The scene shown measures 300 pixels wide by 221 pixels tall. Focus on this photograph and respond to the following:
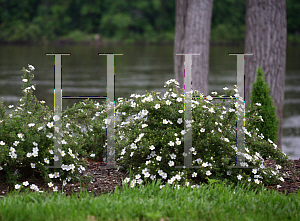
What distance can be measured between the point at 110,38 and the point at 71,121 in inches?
1555

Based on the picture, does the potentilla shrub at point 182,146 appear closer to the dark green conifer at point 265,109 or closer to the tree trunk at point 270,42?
the dark green conifer at point 265,109

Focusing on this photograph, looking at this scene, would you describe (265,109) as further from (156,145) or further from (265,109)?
(156,145)

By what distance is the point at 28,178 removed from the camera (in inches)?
152

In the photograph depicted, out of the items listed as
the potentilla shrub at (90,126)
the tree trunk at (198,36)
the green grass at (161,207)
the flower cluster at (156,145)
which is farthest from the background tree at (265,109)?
the potentilla shrub at (90,126)

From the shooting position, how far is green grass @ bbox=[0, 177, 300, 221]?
262 centimetres

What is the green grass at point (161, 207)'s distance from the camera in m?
2.62

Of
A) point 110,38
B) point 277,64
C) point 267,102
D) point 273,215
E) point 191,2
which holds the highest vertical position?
point 110,38

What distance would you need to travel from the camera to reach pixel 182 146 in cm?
394

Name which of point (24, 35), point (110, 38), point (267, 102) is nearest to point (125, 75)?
point (267, 102)

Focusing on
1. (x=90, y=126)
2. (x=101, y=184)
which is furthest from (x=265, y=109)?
(x=101, y=184)

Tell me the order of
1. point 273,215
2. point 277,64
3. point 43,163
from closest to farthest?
point 273,215
point 43,163
point 277,64

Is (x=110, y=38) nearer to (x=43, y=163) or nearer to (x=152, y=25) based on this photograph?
(x=152, y=25)

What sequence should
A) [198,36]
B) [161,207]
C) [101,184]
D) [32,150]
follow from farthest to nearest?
1. [198,36]
2. [101,184]
3. [32,150]
4. [161,207]

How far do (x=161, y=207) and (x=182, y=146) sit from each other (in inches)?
49.3
